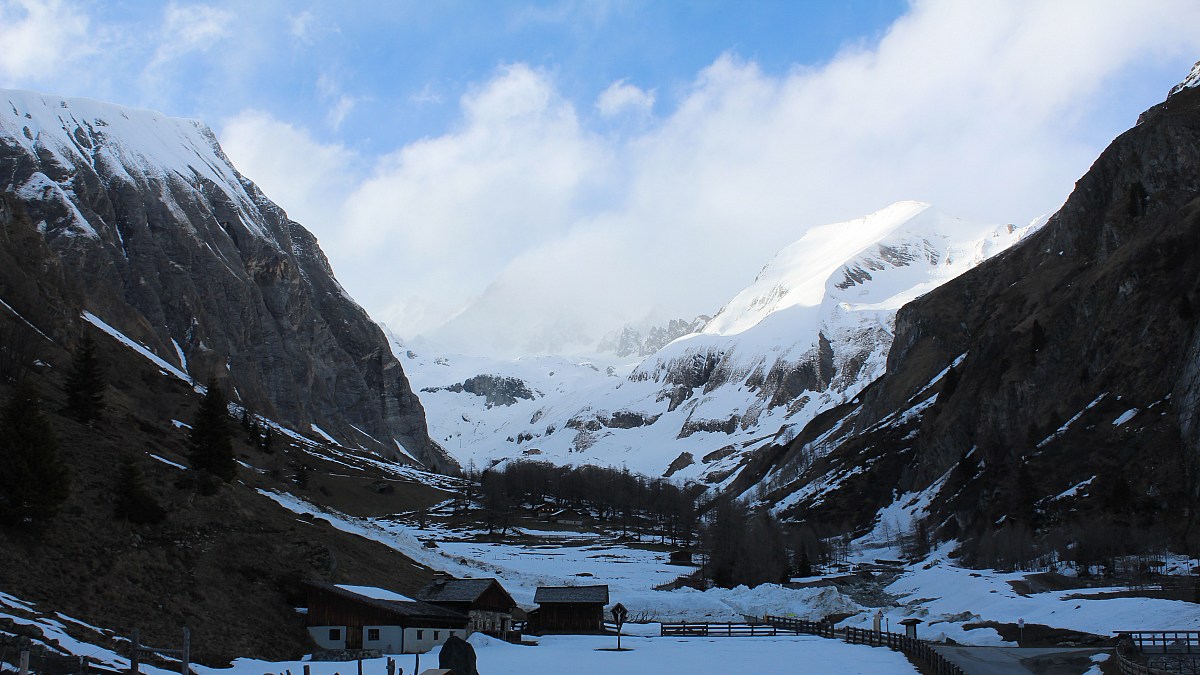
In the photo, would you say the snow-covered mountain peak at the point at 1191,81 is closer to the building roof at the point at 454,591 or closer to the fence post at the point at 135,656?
the building roof at the point at 454,591

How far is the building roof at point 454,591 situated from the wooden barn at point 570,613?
200 inches

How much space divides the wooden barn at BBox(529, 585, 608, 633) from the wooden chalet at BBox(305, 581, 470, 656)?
16907 millimetres

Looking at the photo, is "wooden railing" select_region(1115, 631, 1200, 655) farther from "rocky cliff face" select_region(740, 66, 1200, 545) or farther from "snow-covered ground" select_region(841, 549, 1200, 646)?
"rocky cliff face" select_region(740, 66, 1200, 545)

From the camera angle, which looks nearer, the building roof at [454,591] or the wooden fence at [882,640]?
the wooden fence at [882,640]

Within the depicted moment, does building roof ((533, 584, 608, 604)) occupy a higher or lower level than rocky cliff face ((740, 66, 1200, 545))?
lower

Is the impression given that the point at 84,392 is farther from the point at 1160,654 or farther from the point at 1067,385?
the point at 1067,385

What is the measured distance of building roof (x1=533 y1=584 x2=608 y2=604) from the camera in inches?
2623

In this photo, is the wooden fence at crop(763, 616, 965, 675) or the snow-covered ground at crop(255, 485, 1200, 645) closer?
the wooden fence at crop(763, 616, 965, 675)

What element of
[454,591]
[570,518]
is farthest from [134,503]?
[570,518]

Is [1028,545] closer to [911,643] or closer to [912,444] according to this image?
[911,643]

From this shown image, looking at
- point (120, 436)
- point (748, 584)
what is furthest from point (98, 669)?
point (748, 584)

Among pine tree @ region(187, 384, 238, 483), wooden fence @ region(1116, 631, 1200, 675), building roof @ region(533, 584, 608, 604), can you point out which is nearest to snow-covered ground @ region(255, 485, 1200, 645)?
wooden fence @ region(1116, 631, 1200, 675)

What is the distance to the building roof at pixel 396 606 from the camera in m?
48.3

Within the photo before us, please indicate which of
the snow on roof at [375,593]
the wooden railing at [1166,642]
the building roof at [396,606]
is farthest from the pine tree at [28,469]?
the wooden railing at [1166,642]
